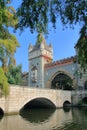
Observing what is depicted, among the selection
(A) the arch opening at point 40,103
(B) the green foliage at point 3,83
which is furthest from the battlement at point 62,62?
(B) the green foliage at point 3,83

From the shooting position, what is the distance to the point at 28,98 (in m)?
30.2

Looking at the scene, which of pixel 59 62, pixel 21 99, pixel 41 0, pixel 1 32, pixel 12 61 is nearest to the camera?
pixel 41 0

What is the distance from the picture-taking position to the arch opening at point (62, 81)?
53159 mm

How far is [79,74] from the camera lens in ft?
22.4

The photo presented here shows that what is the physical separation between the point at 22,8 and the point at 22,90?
24576mm

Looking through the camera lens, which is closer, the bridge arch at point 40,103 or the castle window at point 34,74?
the bridge arch at point 40,103

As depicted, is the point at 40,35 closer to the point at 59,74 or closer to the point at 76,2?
the point at 76,2

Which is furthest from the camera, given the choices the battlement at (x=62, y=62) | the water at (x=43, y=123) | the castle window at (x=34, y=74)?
the castle window at (x=34, y=74)

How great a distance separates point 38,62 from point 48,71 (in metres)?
3.98

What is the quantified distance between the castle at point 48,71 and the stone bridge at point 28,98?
32.7 feet

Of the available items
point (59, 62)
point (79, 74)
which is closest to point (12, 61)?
point (79, 74)

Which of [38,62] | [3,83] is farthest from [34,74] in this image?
[3,83]

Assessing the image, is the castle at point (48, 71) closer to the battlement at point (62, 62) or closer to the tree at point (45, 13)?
the battlement at point (62, 62)

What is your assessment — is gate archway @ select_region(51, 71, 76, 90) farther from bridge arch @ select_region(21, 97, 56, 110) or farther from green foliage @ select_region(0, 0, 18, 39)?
green foliage @ select_region(0, 0, 18, 39)
